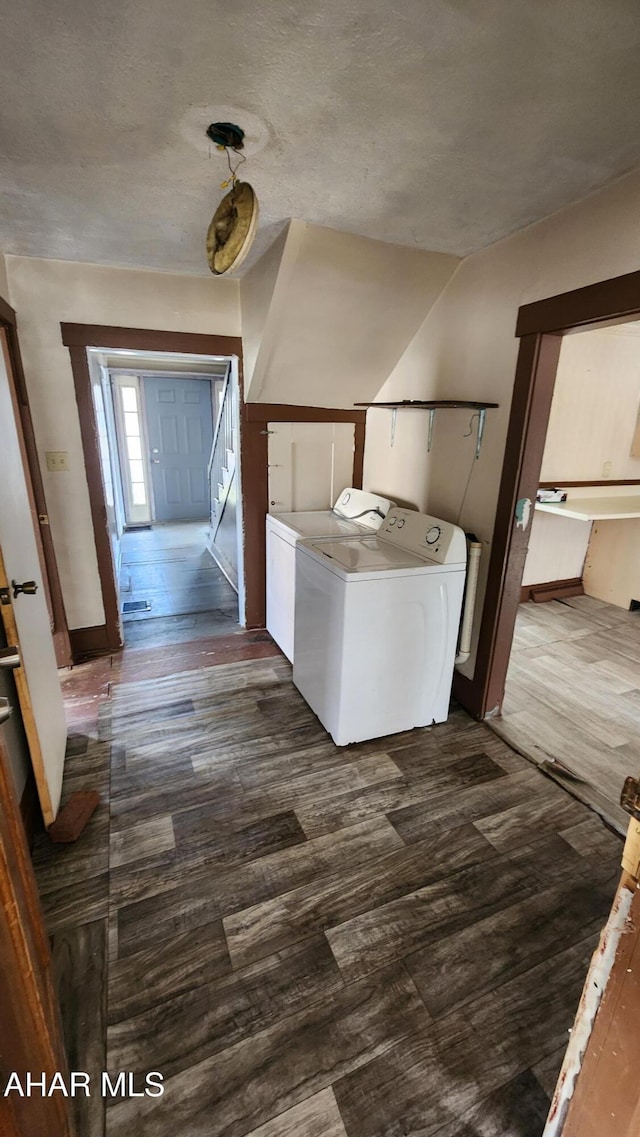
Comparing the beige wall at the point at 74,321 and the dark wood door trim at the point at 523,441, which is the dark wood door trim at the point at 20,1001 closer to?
the dark wood door trim at the point at 523,441

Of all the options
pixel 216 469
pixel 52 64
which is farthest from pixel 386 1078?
pixel 216 469

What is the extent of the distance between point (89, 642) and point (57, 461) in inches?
43.1

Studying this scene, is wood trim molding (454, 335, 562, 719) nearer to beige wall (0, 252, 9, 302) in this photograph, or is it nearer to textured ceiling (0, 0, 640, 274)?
textured ceiling (0, 0, 640, 274)

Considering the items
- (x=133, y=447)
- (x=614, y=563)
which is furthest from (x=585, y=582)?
(x=133, y=447)

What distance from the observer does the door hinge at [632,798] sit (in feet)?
2.06

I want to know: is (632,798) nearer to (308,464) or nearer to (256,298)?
(256,298)

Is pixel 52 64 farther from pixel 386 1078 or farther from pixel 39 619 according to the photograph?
pixel 386 1078

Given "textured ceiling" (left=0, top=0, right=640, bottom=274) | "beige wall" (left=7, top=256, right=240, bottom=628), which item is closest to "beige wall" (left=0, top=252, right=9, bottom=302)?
"beige wall" (left=7, top=256, right=240, bottom=628)

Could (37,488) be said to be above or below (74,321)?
below

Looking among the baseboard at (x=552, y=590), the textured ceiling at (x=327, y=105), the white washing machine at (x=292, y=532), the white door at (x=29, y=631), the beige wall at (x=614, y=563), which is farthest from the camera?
the baseboard at (x=552, y=590)

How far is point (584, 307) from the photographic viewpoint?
1.62 m

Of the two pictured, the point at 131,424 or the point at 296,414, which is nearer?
the point at 296,414

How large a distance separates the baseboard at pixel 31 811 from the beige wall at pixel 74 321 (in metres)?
1.29

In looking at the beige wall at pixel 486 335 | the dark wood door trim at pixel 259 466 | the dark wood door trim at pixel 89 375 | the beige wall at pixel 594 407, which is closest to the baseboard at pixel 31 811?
the dark wood door trim at pixel 89 375
